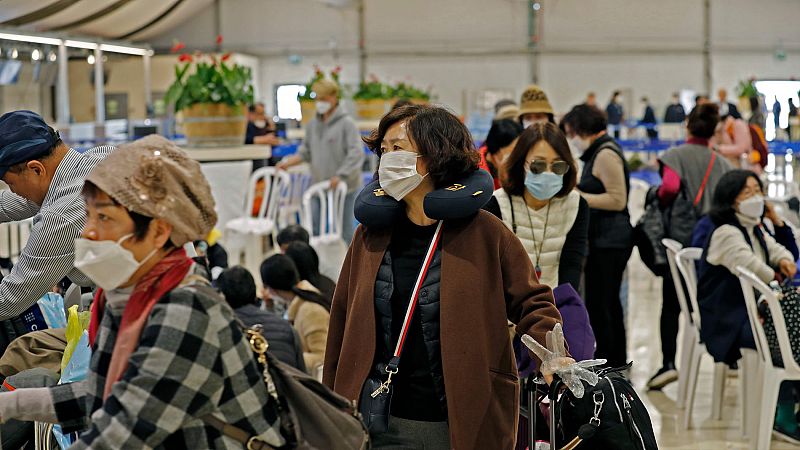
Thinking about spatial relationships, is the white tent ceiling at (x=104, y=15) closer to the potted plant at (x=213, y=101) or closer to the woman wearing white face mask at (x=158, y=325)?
the potted plant at (x=213, y=101)

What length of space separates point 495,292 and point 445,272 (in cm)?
13

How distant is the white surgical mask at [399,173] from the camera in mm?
2541

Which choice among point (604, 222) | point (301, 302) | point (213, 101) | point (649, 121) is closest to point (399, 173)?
point (301, 302)

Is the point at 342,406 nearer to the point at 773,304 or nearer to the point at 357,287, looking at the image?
the point at 357,287

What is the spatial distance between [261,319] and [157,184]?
217cm

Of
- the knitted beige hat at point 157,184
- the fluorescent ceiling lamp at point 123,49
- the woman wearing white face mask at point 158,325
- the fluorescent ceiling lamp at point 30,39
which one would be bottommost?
the woman wearing white face mask at point 158,325

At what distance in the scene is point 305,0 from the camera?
25.5 m

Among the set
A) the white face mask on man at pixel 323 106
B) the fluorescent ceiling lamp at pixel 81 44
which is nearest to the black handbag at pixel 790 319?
the white face mask on man at pixel 323 106

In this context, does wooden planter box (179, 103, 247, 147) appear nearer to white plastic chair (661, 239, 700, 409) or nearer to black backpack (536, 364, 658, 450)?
white plastic chair (661, 239, 700, 409)

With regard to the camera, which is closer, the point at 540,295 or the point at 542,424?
the point at 540,295

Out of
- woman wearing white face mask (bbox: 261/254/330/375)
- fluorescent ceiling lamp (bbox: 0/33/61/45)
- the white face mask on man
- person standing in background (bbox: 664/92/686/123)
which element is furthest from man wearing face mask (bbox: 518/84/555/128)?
person standing in background (bbox: 664/92/686/123)

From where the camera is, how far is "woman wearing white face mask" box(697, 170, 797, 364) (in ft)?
15.2

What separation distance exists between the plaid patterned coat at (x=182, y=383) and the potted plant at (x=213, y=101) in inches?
196

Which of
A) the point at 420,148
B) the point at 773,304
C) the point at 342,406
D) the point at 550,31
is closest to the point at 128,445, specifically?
the point at 342,406
